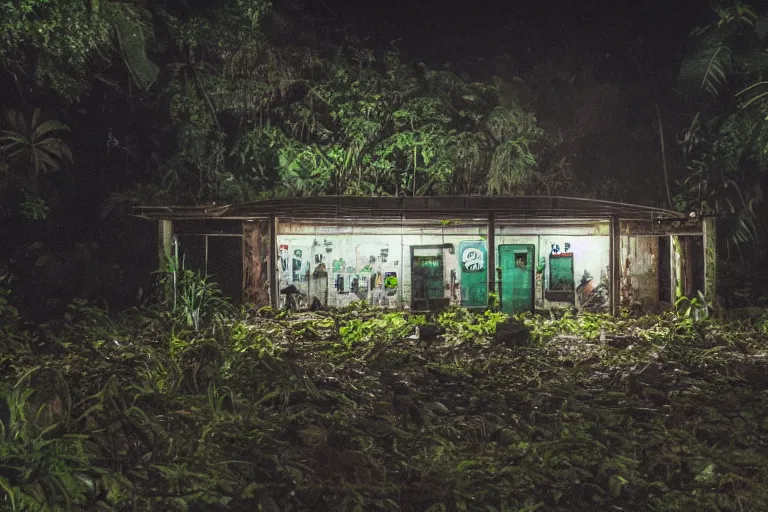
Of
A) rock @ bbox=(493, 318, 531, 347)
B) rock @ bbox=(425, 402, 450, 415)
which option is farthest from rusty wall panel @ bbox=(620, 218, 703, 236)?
rock @ bbox=(425, 402, 450, 415)

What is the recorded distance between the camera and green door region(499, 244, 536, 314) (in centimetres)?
1498

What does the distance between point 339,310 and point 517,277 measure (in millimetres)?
3931

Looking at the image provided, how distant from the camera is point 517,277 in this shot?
15188mm

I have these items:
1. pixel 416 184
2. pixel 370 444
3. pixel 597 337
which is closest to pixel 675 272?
pixel 597 337

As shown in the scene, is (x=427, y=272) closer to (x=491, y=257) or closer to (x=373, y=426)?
(x=491, y=257)

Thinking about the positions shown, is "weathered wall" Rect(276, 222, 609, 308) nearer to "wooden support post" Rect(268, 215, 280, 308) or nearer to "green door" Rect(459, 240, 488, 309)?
"green door" Rect(459, 240, 488, 309)

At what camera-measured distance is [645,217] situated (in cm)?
1431

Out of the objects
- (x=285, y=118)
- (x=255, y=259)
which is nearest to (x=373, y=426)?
(x=255, y=259)

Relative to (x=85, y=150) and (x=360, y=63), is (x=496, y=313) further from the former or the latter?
(x=85, y=150)

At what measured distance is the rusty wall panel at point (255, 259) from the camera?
16.1 metres

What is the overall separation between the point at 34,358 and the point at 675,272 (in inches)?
481

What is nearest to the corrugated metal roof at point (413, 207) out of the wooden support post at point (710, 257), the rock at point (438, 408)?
the wooden support post at point (710, 257)

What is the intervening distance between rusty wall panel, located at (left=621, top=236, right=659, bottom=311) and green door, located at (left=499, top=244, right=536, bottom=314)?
2.59 metres

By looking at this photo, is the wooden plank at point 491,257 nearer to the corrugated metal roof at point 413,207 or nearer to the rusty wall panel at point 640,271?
the corrugated metal roof at point 413,207
